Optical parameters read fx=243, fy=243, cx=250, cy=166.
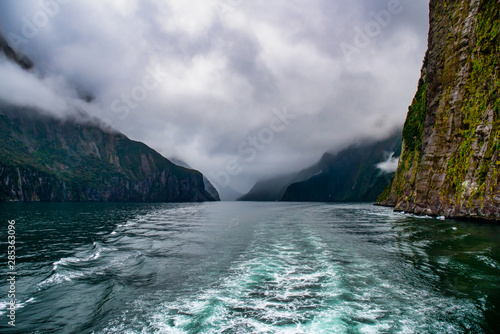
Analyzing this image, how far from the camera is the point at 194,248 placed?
25.9 metres

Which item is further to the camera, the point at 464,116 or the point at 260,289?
the point at 464,116

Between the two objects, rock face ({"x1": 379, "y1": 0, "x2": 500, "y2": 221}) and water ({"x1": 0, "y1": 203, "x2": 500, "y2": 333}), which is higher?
rock face ({"x1": 379, "y1": 0, "x2": 500, "y2": 221})

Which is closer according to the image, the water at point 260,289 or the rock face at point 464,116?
the water at point 260,289

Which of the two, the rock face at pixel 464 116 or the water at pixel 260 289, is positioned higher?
the rock face at pixel 464 116

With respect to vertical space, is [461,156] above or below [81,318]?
above

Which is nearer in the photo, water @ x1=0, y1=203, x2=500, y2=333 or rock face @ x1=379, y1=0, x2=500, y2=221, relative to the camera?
water @ x1=0, y1=203, x2=500, y2=333

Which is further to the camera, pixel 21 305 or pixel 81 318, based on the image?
pixel 21 305

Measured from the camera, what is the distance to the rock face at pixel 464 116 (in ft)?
140

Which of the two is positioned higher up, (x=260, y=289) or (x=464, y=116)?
(x=464, y=116)

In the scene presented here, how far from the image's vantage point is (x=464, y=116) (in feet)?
165

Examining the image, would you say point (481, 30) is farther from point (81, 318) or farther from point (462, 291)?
point (81, 318)

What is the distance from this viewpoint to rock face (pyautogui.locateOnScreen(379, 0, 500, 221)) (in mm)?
42531

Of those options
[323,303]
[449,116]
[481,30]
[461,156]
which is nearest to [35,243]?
[323,303]

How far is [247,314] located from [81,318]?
7521mm
